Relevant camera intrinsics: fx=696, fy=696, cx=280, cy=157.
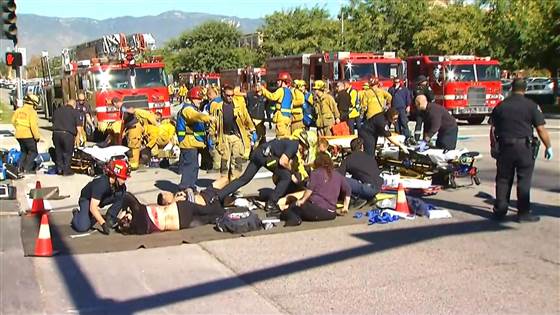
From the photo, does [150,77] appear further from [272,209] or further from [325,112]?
[272,209]

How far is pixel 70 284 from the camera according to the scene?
636 cm

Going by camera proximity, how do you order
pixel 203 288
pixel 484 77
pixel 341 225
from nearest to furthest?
1. pixel 203 288
2. pixel 341 225
3. pixel 484 77

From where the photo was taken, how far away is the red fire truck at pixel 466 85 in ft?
86.2

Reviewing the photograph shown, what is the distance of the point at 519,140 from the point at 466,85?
61.5 ft

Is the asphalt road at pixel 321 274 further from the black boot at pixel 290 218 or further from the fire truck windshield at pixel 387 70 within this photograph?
the fire truck windshield at pixel 387 70

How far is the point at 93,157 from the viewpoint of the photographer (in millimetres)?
13727

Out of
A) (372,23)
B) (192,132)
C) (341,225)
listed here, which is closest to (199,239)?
(341,225)

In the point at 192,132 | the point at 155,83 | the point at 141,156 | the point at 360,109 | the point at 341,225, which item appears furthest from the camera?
the point at 155,83

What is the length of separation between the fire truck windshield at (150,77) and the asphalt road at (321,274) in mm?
13554

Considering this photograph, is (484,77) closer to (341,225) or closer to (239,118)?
(239,118)

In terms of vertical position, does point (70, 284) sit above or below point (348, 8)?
below

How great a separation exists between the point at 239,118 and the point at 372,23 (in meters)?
37.3

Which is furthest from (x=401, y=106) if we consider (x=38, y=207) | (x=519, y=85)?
(x=38, y=207)

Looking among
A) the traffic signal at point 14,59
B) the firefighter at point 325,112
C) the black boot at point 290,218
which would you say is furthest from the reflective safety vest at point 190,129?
the traffic signal at point 14,59
